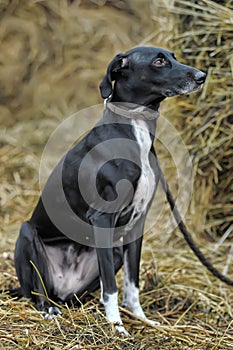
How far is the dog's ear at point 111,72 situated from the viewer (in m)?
3.00

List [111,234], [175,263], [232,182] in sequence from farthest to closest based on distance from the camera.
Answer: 1. [232,182]
2. [175,263]
3. [111,234]

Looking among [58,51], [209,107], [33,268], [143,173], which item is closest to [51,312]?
[33,268]

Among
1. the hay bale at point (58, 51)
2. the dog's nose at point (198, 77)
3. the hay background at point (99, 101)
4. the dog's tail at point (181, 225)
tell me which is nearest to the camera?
the dog's nose at point (198, 77)

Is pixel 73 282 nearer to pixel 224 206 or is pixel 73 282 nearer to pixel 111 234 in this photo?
pixel 111 234

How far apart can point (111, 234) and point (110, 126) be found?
0.48 metres

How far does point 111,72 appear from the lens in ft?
9.97

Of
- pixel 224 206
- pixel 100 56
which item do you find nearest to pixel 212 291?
pixel 224 206

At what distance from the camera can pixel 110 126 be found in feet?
9.92

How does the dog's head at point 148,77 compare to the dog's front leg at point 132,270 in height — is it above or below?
above

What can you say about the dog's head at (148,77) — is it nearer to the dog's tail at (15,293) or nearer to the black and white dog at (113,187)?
the black and white dog at (113,187)

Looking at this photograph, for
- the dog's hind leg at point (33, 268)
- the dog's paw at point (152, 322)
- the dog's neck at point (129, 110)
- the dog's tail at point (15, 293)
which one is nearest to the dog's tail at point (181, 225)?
the dog's neck at point (129, 110)

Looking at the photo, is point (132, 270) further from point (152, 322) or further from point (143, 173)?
point (143, 173)

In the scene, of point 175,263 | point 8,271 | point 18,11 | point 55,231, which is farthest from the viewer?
point 18,11

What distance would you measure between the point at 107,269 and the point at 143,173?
0.45m
